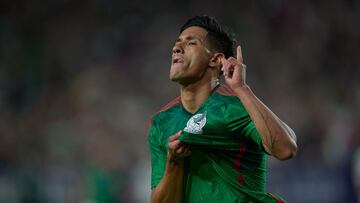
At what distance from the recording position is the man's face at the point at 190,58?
3.17 meters

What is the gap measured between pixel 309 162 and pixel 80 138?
3427mm

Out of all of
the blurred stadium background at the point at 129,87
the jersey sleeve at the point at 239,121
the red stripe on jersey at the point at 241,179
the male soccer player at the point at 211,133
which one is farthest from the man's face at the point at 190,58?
the blurred stadium background at the point at 129,87

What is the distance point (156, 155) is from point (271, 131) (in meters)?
0.92

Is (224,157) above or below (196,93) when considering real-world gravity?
below

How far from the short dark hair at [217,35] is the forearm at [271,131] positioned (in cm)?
73

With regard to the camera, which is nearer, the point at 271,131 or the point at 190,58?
the point at 271,131

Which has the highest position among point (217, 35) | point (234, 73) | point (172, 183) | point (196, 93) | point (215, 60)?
point (217, 35)

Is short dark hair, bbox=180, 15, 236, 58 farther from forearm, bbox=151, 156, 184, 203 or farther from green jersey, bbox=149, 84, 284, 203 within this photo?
forearm, bbox=151, 156, 184, 203

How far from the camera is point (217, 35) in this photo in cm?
333

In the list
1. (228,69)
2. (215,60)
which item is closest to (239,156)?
(228,69)

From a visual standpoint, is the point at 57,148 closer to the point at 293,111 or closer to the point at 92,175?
the point at 92,175

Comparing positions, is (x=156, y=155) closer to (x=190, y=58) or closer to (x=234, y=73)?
(x=190, y=58)

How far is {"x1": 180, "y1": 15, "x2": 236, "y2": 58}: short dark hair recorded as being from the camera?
10.9ft

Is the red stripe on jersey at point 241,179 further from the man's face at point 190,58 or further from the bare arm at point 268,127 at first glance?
the man's face at point 190,58
